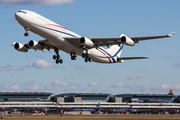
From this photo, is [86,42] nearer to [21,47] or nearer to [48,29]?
[48,29]

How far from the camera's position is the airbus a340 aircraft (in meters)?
46.2

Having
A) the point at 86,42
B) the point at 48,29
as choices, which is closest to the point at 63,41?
the point at 48,29

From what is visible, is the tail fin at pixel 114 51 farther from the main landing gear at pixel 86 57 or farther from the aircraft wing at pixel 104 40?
the aircraft wing at pixel 104 40

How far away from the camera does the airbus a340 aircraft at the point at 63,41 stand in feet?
152

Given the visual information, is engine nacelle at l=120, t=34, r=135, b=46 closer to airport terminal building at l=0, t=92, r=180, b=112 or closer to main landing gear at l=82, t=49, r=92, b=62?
main landing gear at l=82, t=49, r=92, b=62

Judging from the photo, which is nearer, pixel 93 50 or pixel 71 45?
pixel 71 45

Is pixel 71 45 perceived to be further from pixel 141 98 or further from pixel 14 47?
pixel 141 98

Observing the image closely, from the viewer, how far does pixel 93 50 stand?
57594 millimetres

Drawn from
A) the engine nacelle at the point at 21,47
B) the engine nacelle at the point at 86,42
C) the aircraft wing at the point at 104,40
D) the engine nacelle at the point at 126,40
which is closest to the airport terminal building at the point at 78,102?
the engine nacelle at the point at 21,47

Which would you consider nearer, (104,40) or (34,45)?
(104,40)

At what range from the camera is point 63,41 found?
49688 mm

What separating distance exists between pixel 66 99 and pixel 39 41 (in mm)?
103206

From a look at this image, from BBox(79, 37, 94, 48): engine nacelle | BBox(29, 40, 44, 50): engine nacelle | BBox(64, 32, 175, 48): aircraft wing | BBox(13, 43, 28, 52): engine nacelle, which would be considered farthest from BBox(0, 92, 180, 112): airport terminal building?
BBox(79, 37, 94, 48): engine nacelle

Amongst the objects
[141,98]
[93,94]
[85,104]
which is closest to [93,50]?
[85,104]
